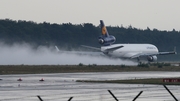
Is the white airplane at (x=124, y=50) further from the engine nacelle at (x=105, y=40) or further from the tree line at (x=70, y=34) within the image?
the tree line at (x=70, y=34)

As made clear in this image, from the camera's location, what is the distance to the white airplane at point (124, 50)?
117750mm

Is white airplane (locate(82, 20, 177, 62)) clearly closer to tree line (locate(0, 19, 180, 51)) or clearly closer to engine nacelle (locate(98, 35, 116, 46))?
engine nacelle (locate(98, 35, 116, 46))

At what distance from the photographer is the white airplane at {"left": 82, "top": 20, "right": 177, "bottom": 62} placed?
11775 cm

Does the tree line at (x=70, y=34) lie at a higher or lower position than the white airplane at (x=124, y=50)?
higher

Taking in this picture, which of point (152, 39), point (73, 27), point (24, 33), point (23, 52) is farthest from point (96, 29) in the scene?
point (23, 52)

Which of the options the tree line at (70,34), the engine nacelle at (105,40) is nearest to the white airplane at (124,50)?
the engine nacelle at (105,40)

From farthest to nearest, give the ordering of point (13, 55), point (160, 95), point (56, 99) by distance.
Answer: point (13, 55) < point (160, 95) < point (56, 99)

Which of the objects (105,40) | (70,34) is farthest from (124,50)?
(70,34)

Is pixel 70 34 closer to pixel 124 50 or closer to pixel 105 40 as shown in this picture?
pixel 124 50

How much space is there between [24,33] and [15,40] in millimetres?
6406

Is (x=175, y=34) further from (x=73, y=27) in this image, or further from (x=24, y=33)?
(x=24, y=33)

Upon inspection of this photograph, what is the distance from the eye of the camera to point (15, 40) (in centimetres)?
12350

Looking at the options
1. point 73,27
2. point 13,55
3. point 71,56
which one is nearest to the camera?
point 13,55

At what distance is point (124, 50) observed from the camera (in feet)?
390
